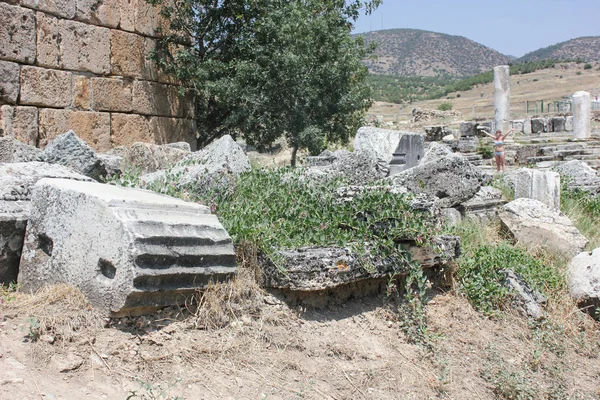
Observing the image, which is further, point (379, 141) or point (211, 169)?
point (379, 141)

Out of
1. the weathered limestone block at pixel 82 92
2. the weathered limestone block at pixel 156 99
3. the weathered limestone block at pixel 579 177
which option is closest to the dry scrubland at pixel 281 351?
the weathered limestone block at pixel 579 177

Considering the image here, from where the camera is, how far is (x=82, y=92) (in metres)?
8.98

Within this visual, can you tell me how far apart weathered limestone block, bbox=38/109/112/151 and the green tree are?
1688 millimetres

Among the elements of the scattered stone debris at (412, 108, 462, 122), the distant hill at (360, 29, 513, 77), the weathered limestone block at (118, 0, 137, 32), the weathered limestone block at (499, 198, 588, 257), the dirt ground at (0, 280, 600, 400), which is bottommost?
the dirt ground at (0, 280, 600, 400)

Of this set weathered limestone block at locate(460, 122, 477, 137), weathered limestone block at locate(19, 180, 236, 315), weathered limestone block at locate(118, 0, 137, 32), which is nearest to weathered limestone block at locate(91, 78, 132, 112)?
weathered limestone block at locate(118, 0, 137, 32)

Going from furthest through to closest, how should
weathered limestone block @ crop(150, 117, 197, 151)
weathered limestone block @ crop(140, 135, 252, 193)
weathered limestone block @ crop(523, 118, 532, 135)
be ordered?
weathered limestone block @ crop(523, 118, 532, 135), weathered limestone block @ crop(150, 117, 197, 151), weathered limestone block @ crop(140, 135, 252, 193)

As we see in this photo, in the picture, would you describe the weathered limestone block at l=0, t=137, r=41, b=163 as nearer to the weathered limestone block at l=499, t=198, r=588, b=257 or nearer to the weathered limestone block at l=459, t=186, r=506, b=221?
the weathered limestone block at l=459, t=186, r=506, b=221

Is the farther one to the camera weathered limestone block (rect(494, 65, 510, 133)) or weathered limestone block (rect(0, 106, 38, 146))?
weathered limestone block (rect(494, 65, 510, 133))

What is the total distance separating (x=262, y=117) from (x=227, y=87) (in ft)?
3.27

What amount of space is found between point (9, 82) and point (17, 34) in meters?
0.64

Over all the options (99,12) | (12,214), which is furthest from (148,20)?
(12,214)

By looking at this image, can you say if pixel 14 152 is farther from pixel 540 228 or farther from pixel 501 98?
pixel 501 98

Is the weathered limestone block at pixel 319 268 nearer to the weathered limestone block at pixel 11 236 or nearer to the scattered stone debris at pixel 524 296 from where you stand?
the scattered stone debris at pixel 524 296

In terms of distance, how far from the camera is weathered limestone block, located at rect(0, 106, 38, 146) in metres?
8.05
